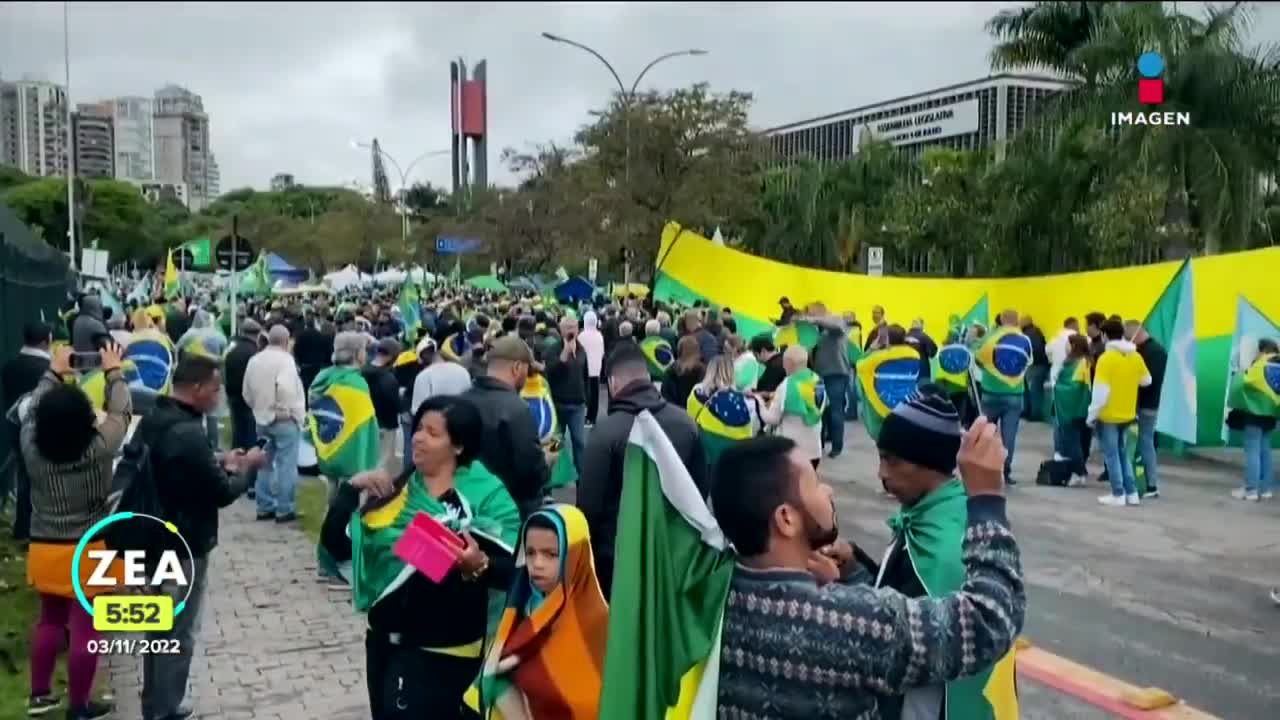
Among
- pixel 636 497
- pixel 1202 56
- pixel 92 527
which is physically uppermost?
pixel 1202 56

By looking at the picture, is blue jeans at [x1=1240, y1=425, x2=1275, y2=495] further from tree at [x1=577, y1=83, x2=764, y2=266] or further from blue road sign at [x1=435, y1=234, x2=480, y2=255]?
blue road sign at [x1=435, y1=234, x2=480, y2=255]

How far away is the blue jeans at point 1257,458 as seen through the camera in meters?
12.3

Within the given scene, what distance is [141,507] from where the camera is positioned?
205 inches

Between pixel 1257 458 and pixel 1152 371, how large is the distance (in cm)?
136

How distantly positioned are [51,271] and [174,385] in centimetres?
1530

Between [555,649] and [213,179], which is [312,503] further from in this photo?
[213,179]

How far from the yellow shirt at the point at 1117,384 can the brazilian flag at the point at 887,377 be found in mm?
1762

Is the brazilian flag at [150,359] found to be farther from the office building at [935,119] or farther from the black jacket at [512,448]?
the office building at [935,119]

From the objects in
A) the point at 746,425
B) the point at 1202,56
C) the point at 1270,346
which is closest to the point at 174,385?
the point at 746,425

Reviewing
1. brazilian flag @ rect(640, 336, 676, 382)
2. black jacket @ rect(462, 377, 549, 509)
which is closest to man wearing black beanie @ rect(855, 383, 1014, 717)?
black jacket @ rect(462, 377, 549, 509)

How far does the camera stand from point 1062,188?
1054 inches

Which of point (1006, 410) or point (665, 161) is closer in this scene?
point (1006, 410)

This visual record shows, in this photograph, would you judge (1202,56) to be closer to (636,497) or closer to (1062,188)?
(1062,188)

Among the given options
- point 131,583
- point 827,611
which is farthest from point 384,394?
point 827,611
